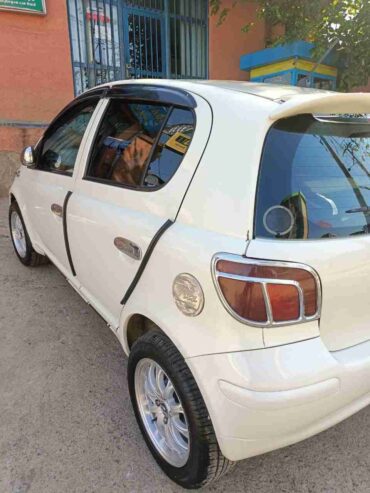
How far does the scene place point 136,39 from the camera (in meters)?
8.16

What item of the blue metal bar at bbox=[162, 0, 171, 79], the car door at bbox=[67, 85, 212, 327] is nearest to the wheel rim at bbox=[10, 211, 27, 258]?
the car door at bbox=[67, 85, 212, 327]

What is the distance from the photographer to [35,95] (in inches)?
289

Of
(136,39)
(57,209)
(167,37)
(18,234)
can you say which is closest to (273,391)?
(57,209)

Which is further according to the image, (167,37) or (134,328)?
(167,37)

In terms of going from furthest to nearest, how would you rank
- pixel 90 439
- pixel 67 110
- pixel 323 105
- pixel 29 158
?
pixel 29 158
pixel 67 110
pixel 90 439
pixel 323 105

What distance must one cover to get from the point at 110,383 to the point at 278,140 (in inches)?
70.4

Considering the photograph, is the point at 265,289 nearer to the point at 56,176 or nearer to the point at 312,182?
the point at 312,182

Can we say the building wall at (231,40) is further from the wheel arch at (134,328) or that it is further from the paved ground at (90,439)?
the wheel arch at (134,328)

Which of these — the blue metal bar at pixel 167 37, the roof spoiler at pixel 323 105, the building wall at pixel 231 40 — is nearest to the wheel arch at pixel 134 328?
the roof spoiler at pixel 323 105

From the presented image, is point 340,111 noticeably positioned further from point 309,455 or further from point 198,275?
point 309,455

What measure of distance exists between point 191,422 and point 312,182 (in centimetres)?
107

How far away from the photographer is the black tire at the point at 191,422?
1604 millimetres

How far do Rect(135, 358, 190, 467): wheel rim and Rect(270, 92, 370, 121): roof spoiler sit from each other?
1.18 m

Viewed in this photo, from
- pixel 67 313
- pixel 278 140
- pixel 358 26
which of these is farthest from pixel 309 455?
pixel 358 26
